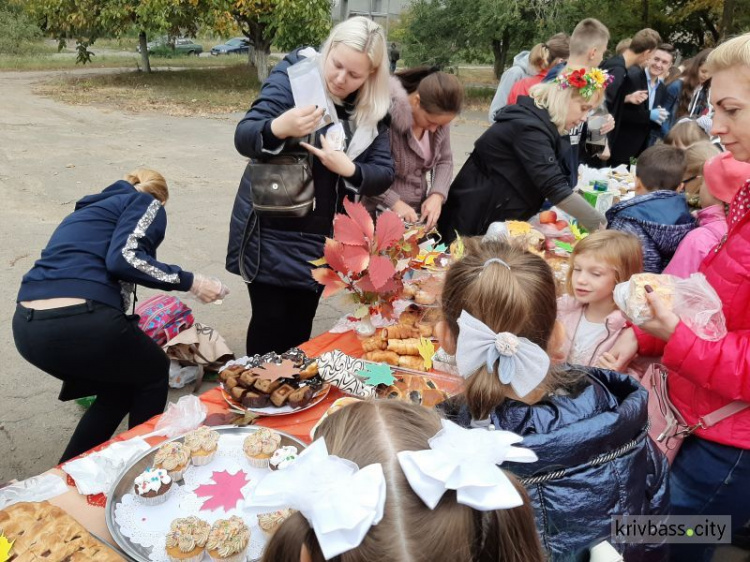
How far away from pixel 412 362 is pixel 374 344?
7.5 inches

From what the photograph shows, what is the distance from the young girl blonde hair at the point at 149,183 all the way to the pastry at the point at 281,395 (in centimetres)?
117

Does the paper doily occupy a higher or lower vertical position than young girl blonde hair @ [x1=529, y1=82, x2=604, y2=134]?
lower

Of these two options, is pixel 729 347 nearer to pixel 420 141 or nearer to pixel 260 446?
pixel 260 446

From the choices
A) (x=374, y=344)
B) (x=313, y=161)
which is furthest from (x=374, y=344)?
(x=313, y=161)

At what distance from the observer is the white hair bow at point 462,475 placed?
80cm

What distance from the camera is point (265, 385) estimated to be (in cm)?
189

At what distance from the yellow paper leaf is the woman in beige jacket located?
1.13 meters

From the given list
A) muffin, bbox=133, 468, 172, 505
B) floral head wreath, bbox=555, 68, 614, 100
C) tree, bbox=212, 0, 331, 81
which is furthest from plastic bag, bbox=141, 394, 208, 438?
tree, bbox=212, 0, 331, 81

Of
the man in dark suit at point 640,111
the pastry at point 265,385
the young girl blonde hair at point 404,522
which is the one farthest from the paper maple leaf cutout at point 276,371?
the man in dark suit at point 640,111

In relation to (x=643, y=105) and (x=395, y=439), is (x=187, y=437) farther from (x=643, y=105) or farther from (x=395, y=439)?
(x=643, y=105)

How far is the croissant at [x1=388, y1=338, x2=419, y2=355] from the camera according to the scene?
2221 mm

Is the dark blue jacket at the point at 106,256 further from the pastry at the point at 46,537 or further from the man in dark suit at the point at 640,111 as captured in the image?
the man in dark suit at the point at 640,111

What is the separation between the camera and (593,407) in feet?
4.42

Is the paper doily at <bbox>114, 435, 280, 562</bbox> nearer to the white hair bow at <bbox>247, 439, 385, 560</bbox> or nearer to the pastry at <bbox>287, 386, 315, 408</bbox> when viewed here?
the pastry at <bbox>287, 386, 315, 408</bbox>
